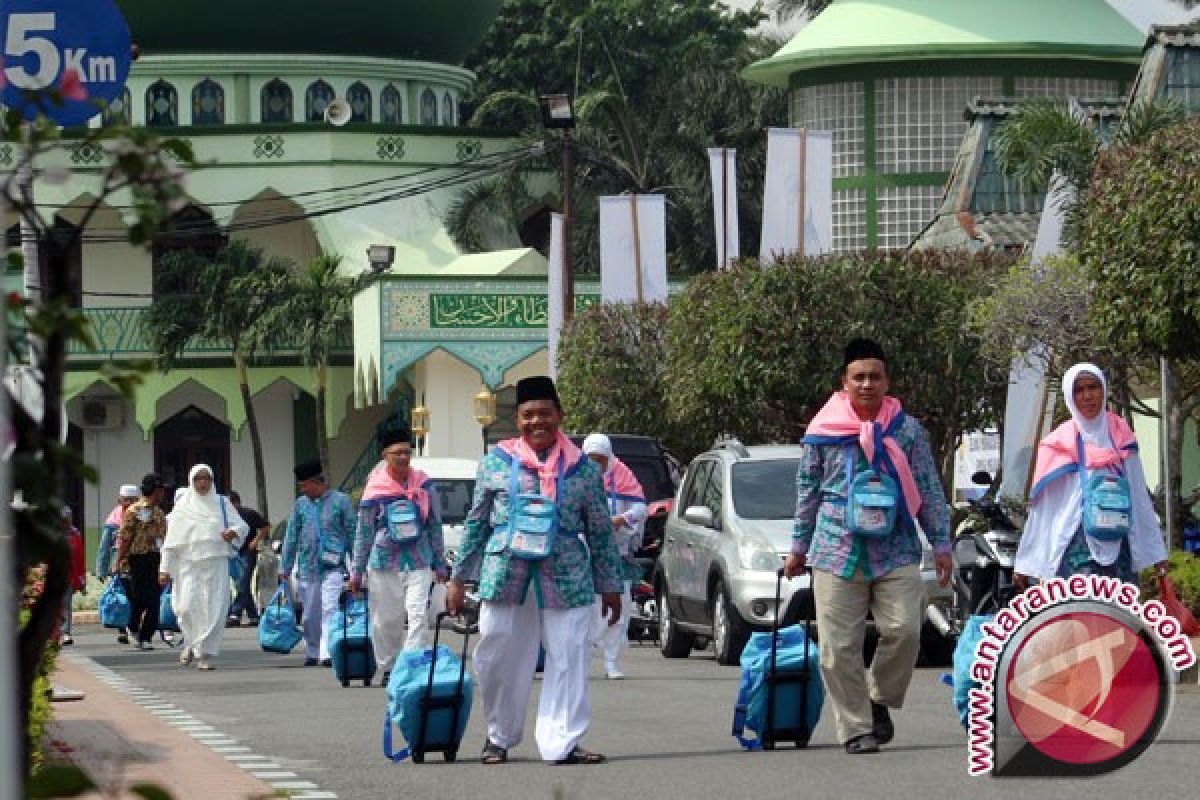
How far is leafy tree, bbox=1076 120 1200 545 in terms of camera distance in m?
→ 18.4

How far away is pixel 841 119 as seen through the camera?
47531 mm

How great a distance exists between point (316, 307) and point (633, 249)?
1513 cm

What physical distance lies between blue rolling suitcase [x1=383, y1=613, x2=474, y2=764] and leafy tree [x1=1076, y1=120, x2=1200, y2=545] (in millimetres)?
7470

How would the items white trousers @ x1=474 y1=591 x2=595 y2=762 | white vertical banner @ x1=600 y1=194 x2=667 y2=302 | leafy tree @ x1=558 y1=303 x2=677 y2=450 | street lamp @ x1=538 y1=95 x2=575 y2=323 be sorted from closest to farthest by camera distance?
white trousers @ x1=474 y1=591 x2=595 y2=762 → leafy tree @ x1=558 y1=303 x2=677 y2=450 → white vertical banner @ x1=600 y1=194 x2=667 y2=302 → street lamp @ x1=538 y1=95 x2=575 y2=323

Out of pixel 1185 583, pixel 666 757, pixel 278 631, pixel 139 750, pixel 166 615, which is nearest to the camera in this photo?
pixel 666 757

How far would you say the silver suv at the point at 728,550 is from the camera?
63.5 feet

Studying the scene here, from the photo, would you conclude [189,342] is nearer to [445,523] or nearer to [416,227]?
[416,227]

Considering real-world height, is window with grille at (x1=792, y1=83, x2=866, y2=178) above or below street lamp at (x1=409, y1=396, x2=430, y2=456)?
above

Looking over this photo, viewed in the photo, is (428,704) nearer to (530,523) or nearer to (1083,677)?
(530,523)

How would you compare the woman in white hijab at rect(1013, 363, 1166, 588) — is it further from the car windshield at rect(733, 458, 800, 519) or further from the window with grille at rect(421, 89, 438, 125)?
the window with grille at rect(421, 89, 438, 125)

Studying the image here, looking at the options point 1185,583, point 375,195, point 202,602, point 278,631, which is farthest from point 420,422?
point 1185,583

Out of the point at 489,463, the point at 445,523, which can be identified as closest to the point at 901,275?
the point at 445,523

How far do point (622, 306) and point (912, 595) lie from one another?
24.8 m

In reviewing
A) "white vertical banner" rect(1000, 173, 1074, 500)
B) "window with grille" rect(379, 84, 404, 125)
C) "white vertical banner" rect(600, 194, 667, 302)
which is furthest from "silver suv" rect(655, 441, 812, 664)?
"window with grille" rect(379, 84, 404, 125)
